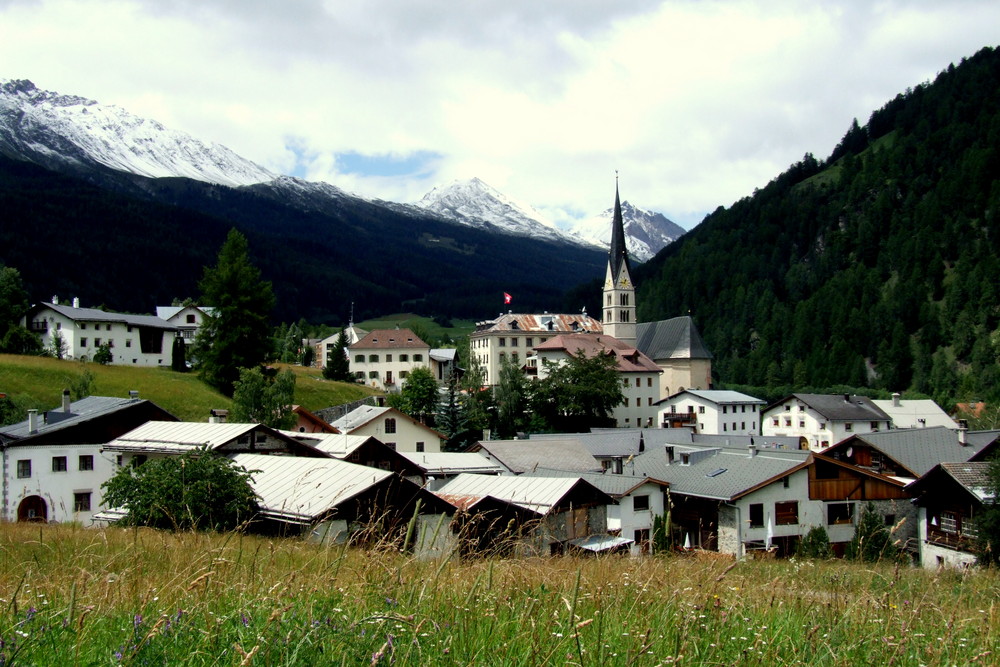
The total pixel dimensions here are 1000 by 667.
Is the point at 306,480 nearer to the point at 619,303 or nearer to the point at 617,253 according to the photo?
the point at 619,303

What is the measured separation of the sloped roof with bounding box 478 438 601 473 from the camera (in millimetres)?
47656

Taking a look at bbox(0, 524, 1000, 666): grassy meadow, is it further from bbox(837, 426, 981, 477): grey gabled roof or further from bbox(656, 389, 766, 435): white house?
bbox(656, 389, 766, 435): white house

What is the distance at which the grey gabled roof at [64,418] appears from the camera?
35.0m

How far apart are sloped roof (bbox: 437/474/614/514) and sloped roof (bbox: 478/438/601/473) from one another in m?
15.3

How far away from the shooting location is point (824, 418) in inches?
3103

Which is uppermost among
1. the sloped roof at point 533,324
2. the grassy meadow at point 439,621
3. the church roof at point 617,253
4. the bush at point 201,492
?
the church roof at point 617,253

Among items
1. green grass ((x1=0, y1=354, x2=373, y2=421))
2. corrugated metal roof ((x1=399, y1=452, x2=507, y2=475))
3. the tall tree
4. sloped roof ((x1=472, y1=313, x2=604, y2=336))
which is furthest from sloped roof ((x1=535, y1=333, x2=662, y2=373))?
corrugated metal roof ((x1=399, y1=452, x2=507, y2=475))

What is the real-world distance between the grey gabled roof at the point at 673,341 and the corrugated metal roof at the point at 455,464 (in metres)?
64.9

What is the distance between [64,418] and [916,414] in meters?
77.7

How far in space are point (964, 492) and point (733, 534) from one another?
9.66 meters

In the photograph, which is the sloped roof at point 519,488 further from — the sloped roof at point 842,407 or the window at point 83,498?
the sloped roof at point 842,407

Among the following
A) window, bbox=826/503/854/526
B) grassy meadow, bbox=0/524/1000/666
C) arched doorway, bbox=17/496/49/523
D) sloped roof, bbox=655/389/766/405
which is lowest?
window, bbox=826/503/854/526

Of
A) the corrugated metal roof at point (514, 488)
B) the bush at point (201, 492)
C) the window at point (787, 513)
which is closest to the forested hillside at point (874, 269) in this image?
the window at point (787, 513)

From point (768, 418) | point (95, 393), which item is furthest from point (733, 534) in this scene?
point (768, 418)
